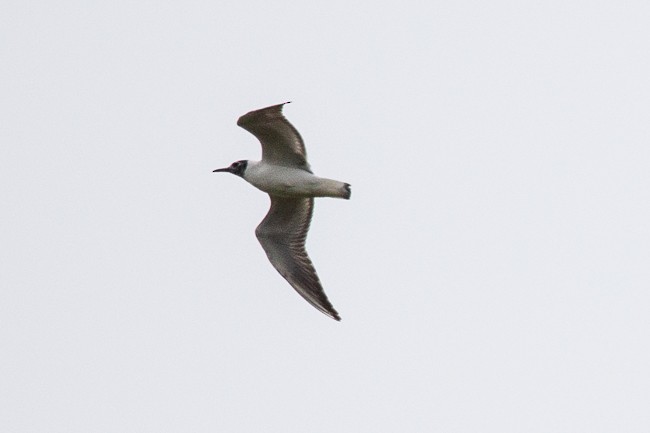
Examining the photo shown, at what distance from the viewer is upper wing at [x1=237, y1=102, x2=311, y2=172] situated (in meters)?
17.0

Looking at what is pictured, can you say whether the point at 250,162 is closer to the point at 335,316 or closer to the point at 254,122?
the point at 254,122

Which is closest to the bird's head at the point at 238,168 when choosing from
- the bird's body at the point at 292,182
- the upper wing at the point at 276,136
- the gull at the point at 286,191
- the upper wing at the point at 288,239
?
the gull at the point at 286,191

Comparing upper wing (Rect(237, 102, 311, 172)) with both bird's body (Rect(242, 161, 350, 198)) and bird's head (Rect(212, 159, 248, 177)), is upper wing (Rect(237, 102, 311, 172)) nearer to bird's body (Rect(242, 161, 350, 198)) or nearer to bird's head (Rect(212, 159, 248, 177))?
bird's body (Rect(242, 161, 350, 198))

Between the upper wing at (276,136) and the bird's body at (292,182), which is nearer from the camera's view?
the upper wing at (276,136)

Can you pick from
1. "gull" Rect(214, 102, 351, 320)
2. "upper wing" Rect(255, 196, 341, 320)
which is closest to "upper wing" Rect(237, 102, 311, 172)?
"gull" Rect(214, 102, 351, 320)

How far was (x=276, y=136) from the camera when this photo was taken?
17469mm

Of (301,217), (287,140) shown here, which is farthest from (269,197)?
(287,140)

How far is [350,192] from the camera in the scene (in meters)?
17.7

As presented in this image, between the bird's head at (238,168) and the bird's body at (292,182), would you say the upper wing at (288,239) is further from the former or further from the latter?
the bird's body at (292,182)

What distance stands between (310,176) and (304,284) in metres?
1.84

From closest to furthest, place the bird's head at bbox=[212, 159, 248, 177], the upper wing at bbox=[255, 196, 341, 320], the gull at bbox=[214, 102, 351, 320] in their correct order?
the gull at bbox=[214, 102, 351, 320] < the bird's head at bbox=[212, 159, 248, 177] < the upper wing at bbox=[255, 196, 341, 320]

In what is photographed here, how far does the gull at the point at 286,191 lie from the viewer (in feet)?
57.0

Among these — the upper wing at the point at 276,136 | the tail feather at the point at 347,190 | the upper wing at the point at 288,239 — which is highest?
the upper wing at the point at 276,136

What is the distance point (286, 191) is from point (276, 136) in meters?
0.80
